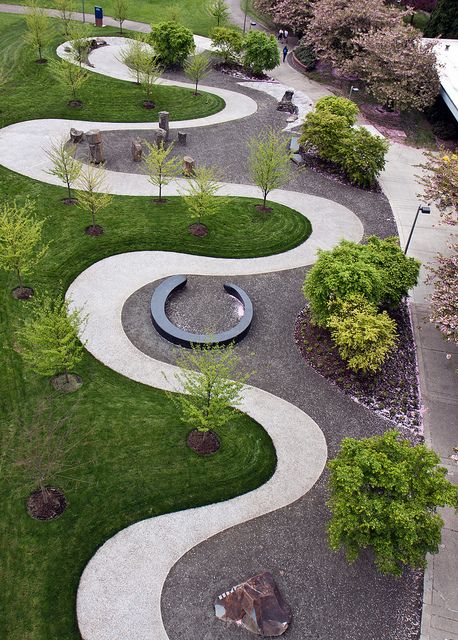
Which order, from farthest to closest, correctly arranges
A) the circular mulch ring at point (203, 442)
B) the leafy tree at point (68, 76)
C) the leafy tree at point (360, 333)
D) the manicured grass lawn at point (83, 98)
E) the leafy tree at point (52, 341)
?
the manicured grass lawn at point (83, 98) → the leafy tree at point (68, 76) → the leafy tree at point (360, 333) → the circular mulch ring at point (203, 442) → the leafy tree at point (52, 341)

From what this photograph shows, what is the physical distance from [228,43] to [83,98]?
47.2ft

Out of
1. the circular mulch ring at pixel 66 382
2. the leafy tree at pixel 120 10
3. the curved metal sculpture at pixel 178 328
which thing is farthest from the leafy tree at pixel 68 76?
the circular mulch ring at pixel 66 382

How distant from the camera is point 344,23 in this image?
133ft

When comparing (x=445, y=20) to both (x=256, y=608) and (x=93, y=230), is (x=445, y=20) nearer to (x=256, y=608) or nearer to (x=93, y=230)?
(x=93, y=230)

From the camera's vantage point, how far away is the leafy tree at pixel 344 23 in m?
40.2

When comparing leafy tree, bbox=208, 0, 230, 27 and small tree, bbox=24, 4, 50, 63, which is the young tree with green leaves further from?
leafy tree, bbox=208, 0, 230, 27

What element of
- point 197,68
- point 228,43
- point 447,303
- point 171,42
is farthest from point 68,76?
point 447,303

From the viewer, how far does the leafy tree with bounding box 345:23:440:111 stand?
36844mm

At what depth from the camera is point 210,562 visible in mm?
14016

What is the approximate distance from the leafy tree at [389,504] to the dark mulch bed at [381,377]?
15.0 ft

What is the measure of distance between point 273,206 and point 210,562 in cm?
1964

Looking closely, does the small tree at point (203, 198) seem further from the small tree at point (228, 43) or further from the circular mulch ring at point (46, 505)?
the small tree at point (228, 43)

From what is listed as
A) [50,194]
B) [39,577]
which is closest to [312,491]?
[39,577]

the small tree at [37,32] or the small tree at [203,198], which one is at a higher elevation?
the small tree at [37,32]
